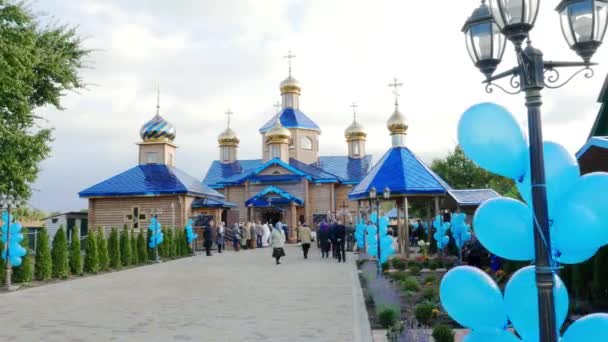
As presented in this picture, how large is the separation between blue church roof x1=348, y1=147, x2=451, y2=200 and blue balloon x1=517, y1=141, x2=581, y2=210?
15.4 m

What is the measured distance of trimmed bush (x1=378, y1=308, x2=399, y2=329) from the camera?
739 centimetres

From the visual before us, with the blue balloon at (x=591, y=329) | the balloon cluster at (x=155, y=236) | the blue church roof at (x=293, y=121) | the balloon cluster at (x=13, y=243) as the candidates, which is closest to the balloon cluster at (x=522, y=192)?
the blue balloon at (x=591, y=329)

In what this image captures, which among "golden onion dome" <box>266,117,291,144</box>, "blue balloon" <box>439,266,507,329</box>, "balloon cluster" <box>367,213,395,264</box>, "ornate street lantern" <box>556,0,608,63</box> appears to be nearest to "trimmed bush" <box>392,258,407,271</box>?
"balloon cluster" <box>367,213,395,264</box>

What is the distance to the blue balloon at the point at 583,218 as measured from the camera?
3756mm

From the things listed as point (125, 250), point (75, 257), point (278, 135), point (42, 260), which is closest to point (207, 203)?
point (278, 135)

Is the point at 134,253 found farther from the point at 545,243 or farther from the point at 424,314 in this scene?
the point at 545,243

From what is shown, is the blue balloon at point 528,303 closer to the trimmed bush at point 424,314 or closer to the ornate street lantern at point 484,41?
the ornate street lantern at point 484,41

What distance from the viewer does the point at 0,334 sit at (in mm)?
7332

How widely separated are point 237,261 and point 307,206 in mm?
16477

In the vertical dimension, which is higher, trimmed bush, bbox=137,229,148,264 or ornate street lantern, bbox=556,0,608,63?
ornate street lantern, bbox=556,0,608,63

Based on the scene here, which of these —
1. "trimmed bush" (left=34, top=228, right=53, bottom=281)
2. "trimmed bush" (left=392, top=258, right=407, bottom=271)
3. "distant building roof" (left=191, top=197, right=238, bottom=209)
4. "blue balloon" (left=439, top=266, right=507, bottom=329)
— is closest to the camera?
"blue balloon" (left=439, top=266, right=507, bottom=329)

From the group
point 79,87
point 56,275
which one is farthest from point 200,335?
point 79,87

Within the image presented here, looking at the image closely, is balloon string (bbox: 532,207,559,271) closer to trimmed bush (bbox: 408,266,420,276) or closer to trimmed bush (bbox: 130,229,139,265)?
trimmed bush (bbox: 408,266,420,276)

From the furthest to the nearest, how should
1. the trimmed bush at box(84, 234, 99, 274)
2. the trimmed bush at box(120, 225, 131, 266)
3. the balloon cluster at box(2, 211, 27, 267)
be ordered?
the trimmed bush at box(120, 225, 131, 266) → the trimmed bush at box(84, 234, 99, 274) → the balloon cluster at box(2, 211, 27, 267)
